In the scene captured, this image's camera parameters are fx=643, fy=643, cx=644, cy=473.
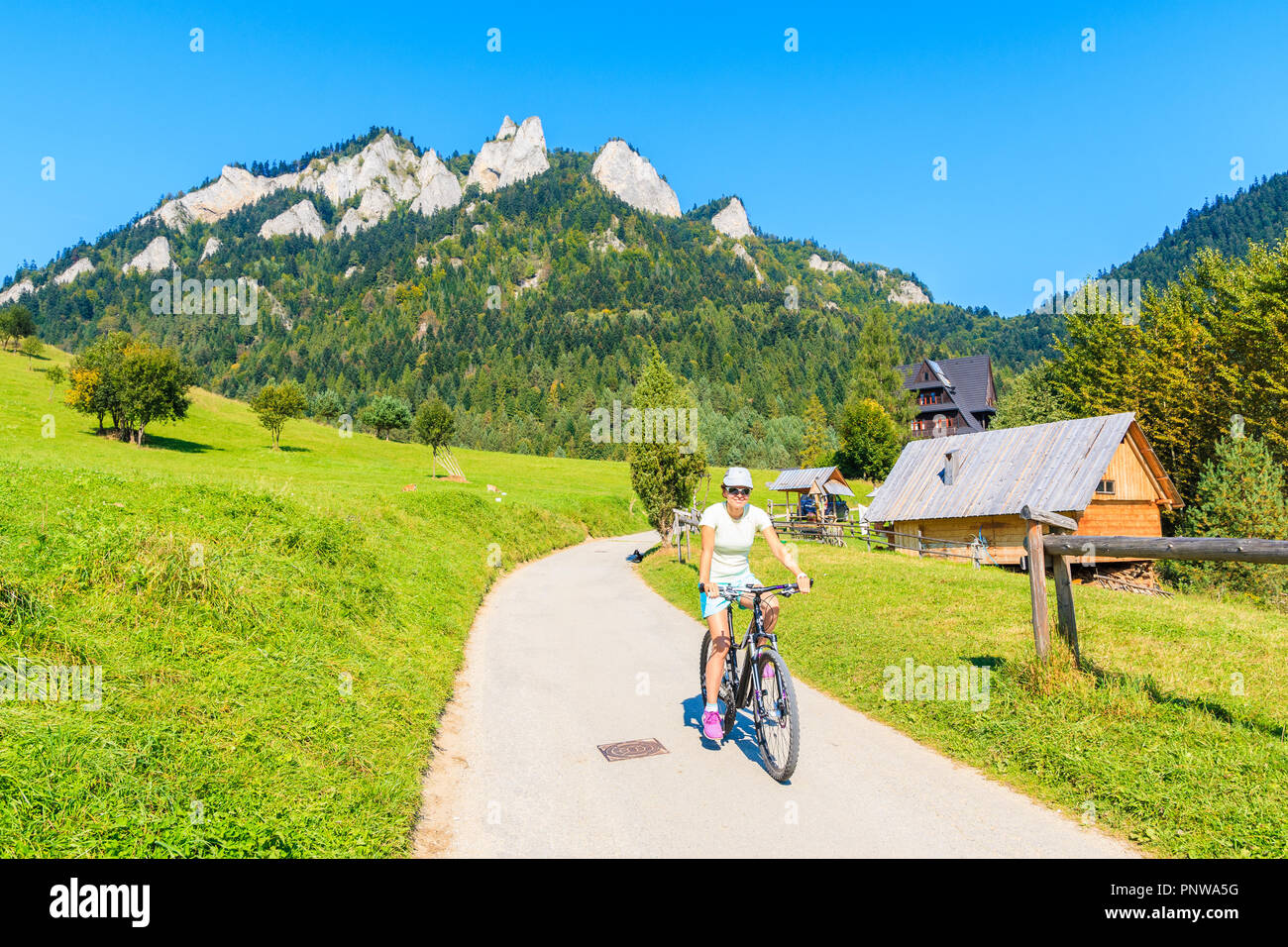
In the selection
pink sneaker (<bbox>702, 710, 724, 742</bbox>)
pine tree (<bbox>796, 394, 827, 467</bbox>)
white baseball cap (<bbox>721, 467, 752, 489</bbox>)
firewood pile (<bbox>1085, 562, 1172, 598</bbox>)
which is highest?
pine tree (<bbox>796, 394, 827, 467</bbox>)

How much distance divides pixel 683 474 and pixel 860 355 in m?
75.9

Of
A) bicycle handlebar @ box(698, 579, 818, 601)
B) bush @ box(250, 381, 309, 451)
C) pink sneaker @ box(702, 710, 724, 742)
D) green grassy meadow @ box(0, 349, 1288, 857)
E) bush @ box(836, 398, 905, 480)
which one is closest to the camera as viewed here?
green grassy meadow @ box(0, 349, 1288, 857)

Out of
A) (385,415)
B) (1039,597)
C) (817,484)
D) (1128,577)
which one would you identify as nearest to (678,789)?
(1039,597)

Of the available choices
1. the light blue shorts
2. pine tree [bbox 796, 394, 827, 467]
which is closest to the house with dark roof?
pine tree [bbox 796, 394, 827, 467]

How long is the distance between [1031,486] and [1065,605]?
86.1 ft

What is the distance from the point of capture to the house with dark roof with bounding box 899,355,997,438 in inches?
3396

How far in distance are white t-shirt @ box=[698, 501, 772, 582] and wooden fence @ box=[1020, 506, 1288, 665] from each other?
3.68m

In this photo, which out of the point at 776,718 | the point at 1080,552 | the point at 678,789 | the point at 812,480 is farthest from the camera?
the point at 812,480

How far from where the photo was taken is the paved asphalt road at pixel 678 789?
16.2 feet

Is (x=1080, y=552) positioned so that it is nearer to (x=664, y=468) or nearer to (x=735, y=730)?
(x=735, y=730)

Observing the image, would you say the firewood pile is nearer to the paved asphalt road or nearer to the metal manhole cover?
the paved asphalt road

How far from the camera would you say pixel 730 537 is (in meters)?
6.85

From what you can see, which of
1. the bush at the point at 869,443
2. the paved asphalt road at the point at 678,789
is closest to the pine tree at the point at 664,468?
the paved asphalt road at the point at 678,789

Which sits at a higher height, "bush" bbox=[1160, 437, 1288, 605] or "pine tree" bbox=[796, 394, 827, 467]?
"pine tree" bbox=[796, 394, 827, 467]
